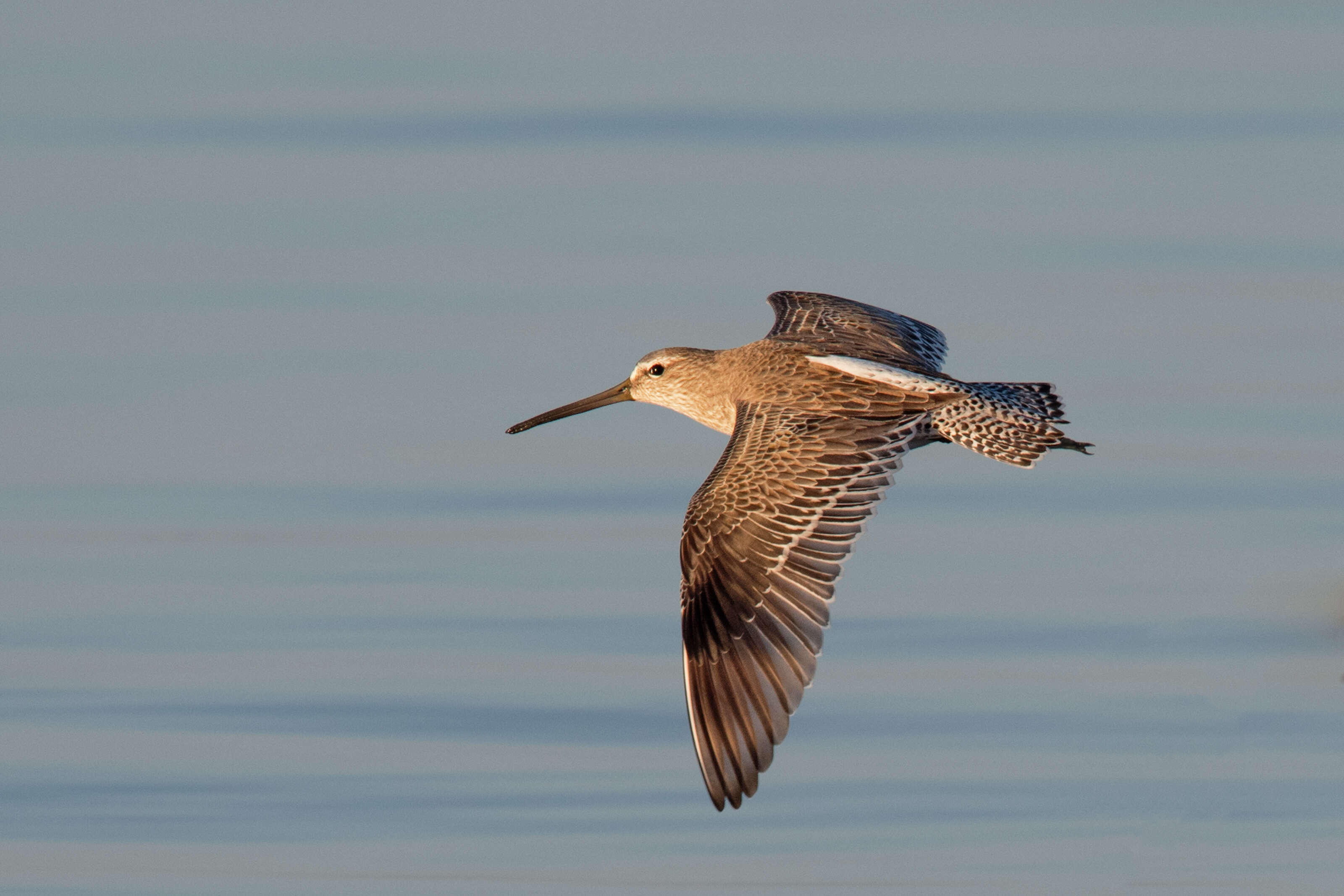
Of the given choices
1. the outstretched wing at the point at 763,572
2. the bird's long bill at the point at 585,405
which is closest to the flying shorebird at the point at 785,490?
the outstretched wing at the point at 763,572

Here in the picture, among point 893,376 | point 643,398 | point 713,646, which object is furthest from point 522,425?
point 713,646

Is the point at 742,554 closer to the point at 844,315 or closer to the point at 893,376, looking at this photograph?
the point at 893,376

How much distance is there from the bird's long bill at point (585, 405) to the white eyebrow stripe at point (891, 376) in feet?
6.01

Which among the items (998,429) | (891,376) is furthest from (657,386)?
(998,429)

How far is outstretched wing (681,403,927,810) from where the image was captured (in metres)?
9.27

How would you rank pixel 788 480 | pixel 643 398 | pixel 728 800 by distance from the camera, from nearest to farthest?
1. pixel 728 800
2. pixel 788 480
3. pixel 643 398

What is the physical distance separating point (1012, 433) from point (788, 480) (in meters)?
1.38

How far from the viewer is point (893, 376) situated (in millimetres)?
10867

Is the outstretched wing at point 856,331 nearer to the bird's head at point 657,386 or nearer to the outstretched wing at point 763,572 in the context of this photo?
the bird's head at point 657,386

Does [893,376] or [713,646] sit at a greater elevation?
[893,376]

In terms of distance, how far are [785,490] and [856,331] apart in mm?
2785

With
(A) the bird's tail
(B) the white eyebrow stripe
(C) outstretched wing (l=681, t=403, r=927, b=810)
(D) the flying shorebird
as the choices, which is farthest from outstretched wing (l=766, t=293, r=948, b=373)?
(C) outstretched wing (l=681, t=403, r=927, b=810)

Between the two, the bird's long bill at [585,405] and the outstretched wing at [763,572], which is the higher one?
the bird's long bill at [585,405]

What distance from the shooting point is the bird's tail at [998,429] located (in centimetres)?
1070
